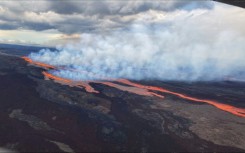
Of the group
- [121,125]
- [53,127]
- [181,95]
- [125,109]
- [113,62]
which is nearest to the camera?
[53,127]

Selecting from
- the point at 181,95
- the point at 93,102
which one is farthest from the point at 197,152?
the point at 181,95

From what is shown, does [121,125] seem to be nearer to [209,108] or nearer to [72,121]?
[72,121]

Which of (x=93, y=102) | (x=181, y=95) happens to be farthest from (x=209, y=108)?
(x=93, y=102)

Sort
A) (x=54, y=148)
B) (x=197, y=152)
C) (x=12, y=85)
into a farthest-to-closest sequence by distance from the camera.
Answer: (x=12, y=85), (x=197, y=152), (x=54, y=148)

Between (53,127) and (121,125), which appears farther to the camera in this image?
(121,125)

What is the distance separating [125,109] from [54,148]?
55.8ft

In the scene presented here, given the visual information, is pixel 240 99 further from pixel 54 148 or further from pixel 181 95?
pixel 54 148

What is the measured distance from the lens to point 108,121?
112 feet

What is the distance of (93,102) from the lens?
43.4 m

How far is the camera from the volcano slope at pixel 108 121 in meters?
27.4

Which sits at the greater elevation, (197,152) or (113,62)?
(113,62)

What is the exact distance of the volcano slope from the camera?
90.0 ft

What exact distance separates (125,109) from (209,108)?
16.1m

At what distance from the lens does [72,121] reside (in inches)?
1312
